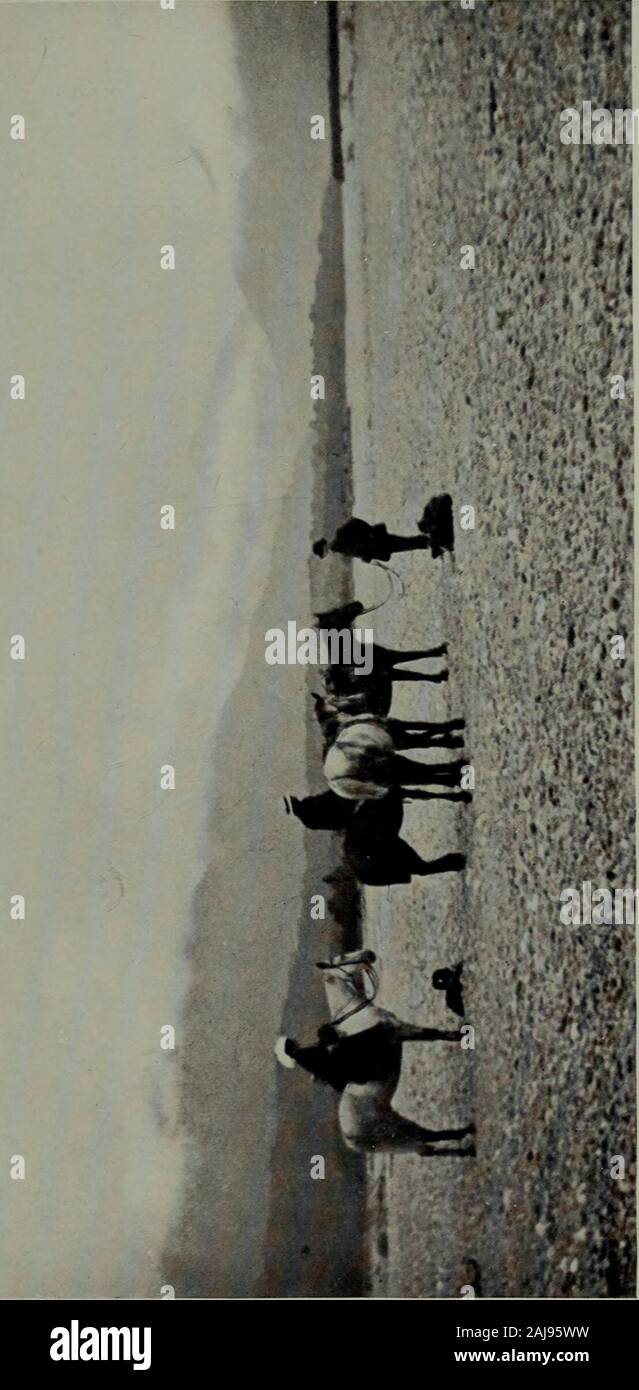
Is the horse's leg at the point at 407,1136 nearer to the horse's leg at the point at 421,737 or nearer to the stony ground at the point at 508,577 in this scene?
the stony ground at the point at 508,577

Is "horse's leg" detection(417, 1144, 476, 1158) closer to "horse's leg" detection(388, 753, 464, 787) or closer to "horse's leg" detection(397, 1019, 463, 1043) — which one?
"horse's leg" detection(397, 1019, 463, 1043)

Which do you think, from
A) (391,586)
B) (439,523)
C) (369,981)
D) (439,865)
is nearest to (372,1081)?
(369,981)

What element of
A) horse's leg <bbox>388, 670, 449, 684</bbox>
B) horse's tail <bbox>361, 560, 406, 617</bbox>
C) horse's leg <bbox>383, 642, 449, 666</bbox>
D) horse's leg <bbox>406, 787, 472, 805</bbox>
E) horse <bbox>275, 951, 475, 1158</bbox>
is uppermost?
horse's tail <bbox>361, 560, 406, 617</bbox>

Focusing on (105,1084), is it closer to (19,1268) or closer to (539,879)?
(19,1268)

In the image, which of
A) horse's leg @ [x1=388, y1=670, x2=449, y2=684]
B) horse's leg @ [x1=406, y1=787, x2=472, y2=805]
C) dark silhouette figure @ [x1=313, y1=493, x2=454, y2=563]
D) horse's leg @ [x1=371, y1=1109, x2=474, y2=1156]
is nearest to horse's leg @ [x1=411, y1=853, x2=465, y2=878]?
horse's leg @ [x1=406, y1=787, x2=472, y2=805]

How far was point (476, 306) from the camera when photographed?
2047mm

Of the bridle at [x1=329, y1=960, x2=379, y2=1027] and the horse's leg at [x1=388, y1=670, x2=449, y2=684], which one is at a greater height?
the horse's leg at [x1=388, y1=670, x2=449, y2=684]

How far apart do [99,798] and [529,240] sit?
4.50 feet

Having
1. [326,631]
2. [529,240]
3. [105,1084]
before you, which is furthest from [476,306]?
[105,1084]

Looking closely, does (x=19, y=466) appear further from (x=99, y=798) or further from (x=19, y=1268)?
(x=19, y=1268)

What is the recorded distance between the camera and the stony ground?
6.54 ft

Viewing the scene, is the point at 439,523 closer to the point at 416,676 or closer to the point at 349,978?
the point at 416,676

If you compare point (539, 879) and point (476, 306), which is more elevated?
point (476, 306)

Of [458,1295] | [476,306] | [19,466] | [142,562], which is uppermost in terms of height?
[476,306]
